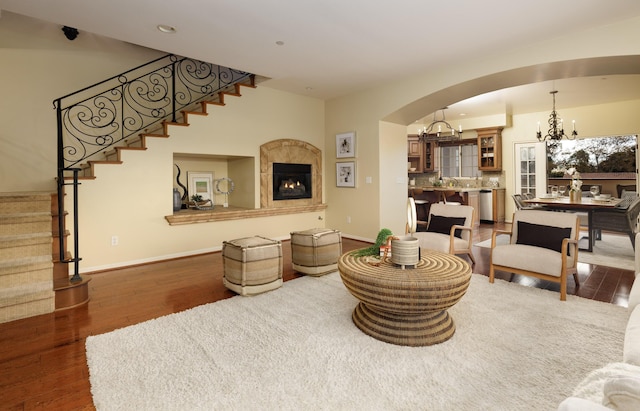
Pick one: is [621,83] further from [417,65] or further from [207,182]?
[207,182]

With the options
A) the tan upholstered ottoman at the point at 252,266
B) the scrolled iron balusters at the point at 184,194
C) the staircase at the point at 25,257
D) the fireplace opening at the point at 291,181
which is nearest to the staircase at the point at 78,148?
the staircase at the point at 25,257

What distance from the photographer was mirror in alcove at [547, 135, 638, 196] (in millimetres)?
8492

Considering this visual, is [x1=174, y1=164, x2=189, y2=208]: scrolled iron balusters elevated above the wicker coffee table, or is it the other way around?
[x1=174, y1=164, x2=189, y2=208]: scrolled iron balusters

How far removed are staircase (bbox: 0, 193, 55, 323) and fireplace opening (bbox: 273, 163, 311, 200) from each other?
10.9 feet

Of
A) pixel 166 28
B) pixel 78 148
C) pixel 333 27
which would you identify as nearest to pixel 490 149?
pixel 333 27

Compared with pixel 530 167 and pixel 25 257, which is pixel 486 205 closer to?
pixel 530 167

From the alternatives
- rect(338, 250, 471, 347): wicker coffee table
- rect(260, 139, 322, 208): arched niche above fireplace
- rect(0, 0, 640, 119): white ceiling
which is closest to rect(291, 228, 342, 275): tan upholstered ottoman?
rect(338, 250, 471, 347): wicker coffee table

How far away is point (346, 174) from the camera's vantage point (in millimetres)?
6336

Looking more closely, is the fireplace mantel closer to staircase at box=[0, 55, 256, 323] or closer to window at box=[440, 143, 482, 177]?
staircase at box=[0, 55, 256, 323]

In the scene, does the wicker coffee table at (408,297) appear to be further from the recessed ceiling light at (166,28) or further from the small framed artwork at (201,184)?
the small framed artwork at (201,184)

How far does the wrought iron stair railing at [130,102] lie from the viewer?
4730 mm

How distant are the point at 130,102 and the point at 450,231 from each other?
5.13m

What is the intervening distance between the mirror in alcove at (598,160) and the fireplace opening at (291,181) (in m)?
6.25

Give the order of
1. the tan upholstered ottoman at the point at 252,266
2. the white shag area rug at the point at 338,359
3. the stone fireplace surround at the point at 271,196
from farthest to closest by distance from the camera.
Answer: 1. the stone fireplace surround at the point at 271,196
2. the tan upholstered ottoman at the point at 252,266
3. the white shag area rug at the point at 338,359
